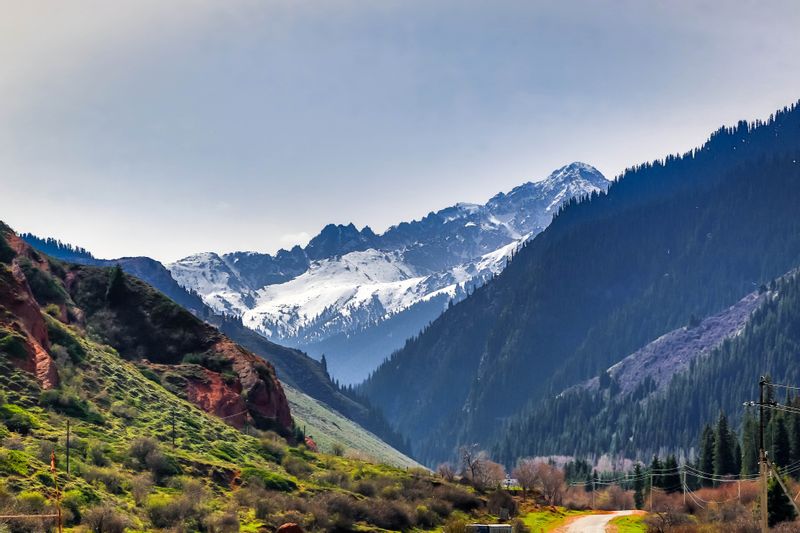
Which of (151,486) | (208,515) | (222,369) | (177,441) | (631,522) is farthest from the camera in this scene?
(222,369)

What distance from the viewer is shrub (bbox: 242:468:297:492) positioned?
289ft

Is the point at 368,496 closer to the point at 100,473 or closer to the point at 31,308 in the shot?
the point at 100,473

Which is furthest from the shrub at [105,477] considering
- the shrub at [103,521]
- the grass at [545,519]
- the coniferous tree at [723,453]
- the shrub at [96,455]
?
the coniferous tree at [723,453]

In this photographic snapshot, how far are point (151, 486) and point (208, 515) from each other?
7.71 meters

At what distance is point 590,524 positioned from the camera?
10188 cm

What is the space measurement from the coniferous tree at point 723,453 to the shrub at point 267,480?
80.3m

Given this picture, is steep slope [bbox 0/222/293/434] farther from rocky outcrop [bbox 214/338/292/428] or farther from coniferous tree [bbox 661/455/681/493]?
coniferous tree [bbox 661/455/681/493]

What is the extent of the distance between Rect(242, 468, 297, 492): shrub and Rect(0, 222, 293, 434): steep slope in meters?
28.1

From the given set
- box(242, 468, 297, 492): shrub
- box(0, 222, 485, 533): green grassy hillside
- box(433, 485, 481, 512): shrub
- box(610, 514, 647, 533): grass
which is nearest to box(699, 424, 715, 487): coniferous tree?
box(610, 514, 647, 533): grass

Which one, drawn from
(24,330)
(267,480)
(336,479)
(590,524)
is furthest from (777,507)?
(24,330)

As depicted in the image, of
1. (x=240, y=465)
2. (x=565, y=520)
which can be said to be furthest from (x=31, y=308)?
(x=565, y=520)

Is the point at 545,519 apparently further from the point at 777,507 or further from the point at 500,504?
the point at 777,507

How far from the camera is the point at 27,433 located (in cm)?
7494

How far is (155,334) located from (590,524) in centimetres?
6874
